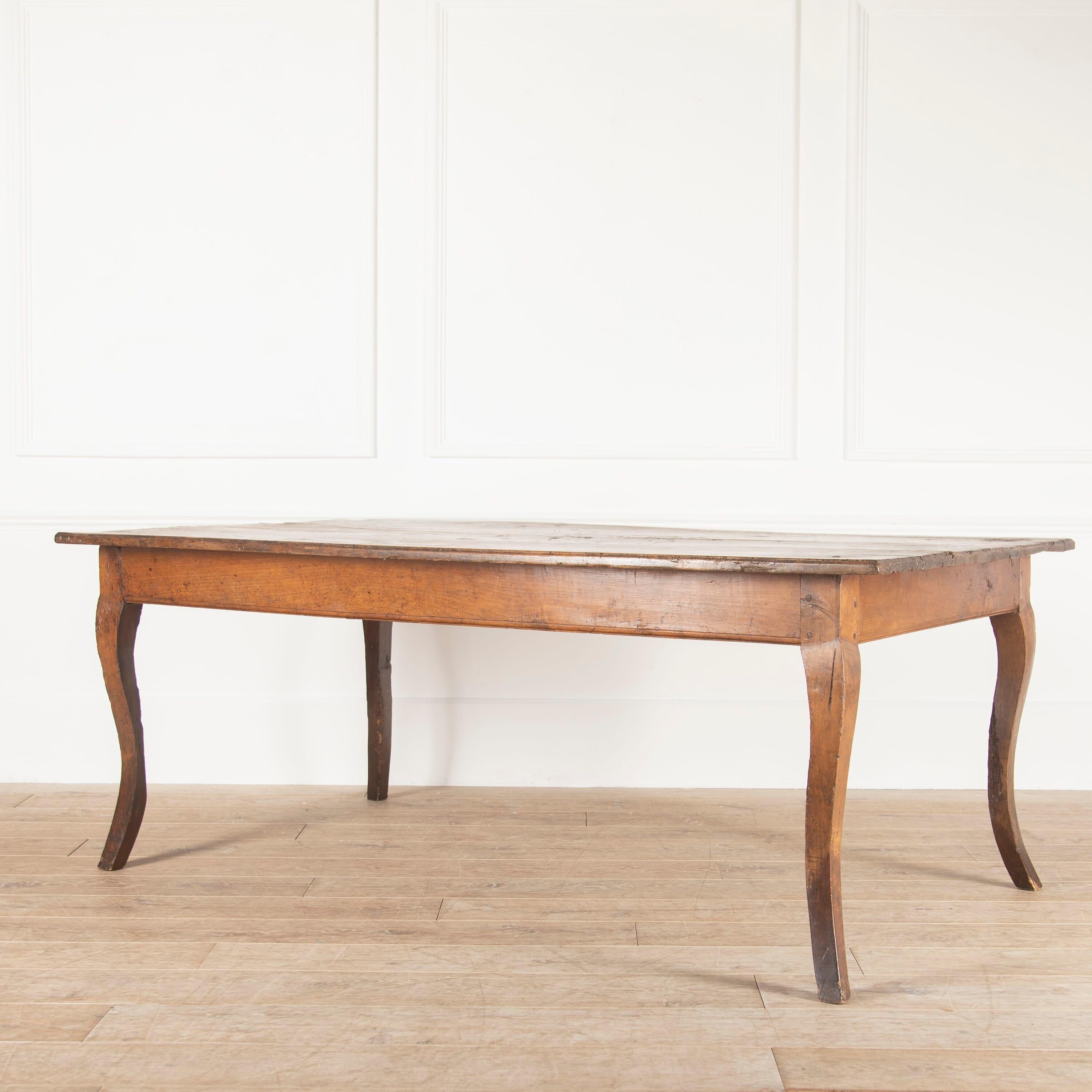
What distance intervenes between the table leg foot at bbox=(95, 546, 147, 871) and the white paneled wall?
764 millimetres

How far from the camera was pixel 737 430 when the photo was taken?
2934mm

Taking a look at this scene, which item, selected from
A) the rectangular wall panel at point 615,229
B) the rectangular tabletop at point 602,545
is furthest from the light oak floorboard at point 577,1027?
the rectangular wall panel at point 615,229

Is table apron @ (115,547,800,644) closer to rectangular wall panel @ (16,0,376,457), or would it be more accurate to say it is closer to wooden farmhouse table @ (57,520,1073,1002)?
wooden farmhouse table @ (57,520,1073,1002)

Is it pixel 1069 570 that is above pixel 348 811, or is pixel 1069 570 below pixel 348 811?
above

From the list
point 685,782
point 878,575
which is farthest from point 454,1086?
point 685,782

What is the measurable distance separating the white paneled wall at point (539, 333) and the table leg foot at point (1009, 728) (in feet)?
2.69

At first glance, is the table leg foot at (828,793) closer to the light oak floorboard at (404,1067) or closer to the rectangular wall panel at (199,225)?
the light oak floorboard at (404,1067)

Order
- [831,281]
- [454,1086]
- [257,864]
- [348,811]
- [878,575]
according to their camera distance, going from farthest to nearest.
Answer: [831,281] → [348,811] → [257,864] → [878,575] → [454,1086]

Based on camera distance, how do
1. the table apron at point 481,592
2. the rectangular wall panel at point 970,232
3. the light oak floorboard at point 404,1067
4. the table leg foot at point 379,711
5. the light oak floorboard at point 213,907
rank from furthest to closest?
the rectangular wall panel at point 970,232
the table leg foot at point 379,711
the light oak floorboard at point 213,907
the table apron at point 481,592
the light oak floorboard at point 404,1067

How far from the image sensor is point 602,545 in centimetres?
182

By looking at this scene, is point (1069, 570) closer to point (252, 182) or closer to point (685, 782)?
point (685, 782)

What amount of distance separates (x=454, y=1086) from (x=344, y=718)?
169cm

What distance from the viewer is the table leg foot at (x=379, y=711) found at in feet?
8.96

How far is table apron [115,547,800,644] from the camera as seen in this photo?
1.60 meters
